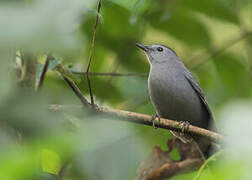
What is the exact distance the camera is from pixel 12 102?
82 centimetres

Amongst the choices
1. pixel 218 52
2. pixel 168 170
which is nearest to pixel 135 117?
pixel 168 170

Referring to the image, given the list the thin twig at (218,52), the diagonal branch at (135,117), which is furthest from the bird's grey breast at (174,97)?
the diagonal branch at (135,117)

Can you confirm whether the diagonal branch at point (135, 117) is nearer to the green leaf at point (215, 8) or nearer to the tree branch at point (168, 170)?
the tree branch at point (168, 170)

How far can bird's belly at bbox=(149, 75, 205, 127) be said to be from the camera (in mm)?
5027

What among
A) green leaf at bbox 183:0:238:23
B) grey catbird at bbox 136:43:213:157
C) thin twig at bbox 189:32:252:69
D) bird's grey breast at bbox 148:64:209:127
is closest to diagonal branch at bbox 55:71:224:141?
grey catbird at bbox 136:43:213:157

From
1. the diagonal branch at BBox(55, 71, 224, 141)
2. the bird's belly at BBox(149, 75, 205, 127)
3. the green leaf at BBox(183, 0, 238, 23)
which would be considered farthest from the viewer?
the bird's belly at BBox(149, 75, 205, 127)

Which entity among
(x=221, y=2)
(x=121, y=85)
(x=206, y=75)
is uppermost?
(x=221, y=2)

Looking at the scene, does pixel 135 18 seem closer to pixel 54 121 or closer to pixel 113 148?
pixel 113 148

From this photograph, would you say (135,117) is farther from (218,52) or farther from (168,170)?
(218,52)

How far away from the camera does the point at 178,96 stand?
16.9 ft

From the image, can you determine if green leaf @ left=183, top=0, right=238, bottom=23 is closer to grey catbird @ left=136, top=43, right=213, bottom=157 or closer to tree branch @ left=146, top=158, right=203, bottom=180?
grey catbird @ left=136, top=43, right=213, bottom=157

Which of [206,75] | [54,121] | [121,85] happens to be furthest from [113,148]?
[206,75]

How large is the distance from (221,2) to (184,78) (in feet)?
3.56

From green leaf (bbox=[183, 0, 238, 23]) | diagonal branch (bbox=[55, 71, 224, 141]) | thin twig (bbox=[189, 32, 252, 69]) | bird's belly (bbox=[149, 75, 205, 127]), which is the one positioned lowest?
diagonal branch (bbox=[55, 71, 224, 141])
